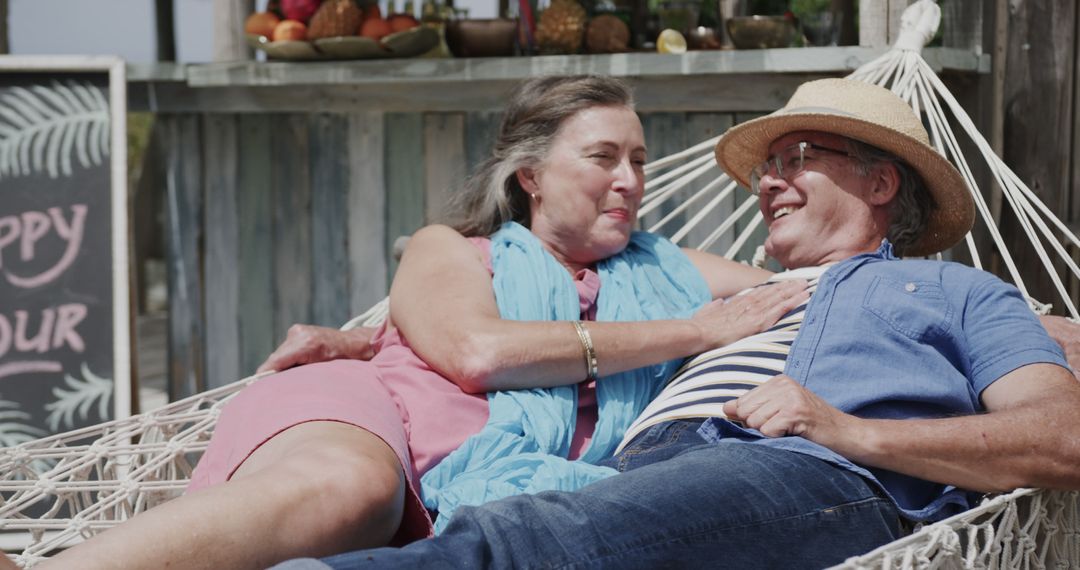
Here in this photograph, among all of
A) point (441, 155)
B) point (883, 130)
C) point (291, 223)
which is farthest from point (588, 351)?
point (291, 223)

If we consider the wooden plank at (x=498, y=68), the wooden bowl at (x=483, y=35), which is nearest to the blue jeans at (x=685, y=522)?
the wooden plank at (x=498, y=68)

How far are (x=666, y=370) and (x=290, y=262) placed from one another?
2.15 m

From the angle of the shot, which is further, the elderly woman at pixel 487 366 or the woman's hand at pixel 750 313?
the woman's hand at pixel 750 313

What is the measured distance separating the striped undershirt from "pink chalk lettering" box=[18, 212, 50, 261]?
2.10 m

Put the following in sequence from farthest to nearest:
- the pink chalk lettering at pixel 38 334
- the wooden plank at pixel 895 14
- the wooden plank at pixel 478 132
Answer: the wooden plank at pixel 478 132, the pink chalk lettering at pixel 38 334, the wooden plank at pixel 895 14

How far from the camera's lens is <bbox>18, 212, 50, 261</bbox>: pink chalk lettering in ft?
11.3

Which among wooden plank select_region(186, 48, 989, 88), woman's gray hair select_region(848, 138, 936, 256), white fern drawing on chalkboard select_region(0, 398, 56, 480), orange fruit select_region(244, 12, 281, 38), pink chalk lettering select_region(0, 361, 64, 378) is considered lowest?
white fern drawing on chalkboard select_region(0, 398, 56, 480)

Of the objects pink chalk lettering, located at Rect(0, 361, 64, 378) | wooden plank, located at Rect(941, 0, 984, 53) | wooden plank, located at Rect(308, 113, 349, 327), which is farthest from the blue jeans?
wooden plank, located at Rect(308, 113, 349, 327)

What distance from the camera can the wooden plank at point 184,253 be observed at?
4.09 meters

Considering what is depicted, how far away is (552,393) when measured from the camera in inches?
82.0

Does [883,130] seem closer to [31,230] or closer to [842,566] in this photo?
[842,566]

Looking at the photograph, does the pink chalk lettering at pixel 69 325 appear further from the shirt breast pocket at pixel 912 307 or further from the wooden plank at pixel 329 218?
the shirt breast pocket at pixel 912 307

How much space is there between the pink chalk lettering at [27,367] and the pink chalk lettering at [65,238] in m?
0.22

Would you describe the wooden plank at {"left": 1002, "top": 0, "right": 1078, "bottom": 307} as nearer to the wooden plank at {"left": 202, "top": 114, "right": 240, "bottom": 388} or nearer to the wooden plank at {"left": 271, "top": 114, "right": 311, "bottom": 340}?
the wooden plank at {"left": 271, "top": 114, "right": 311, "bottom": 340}
